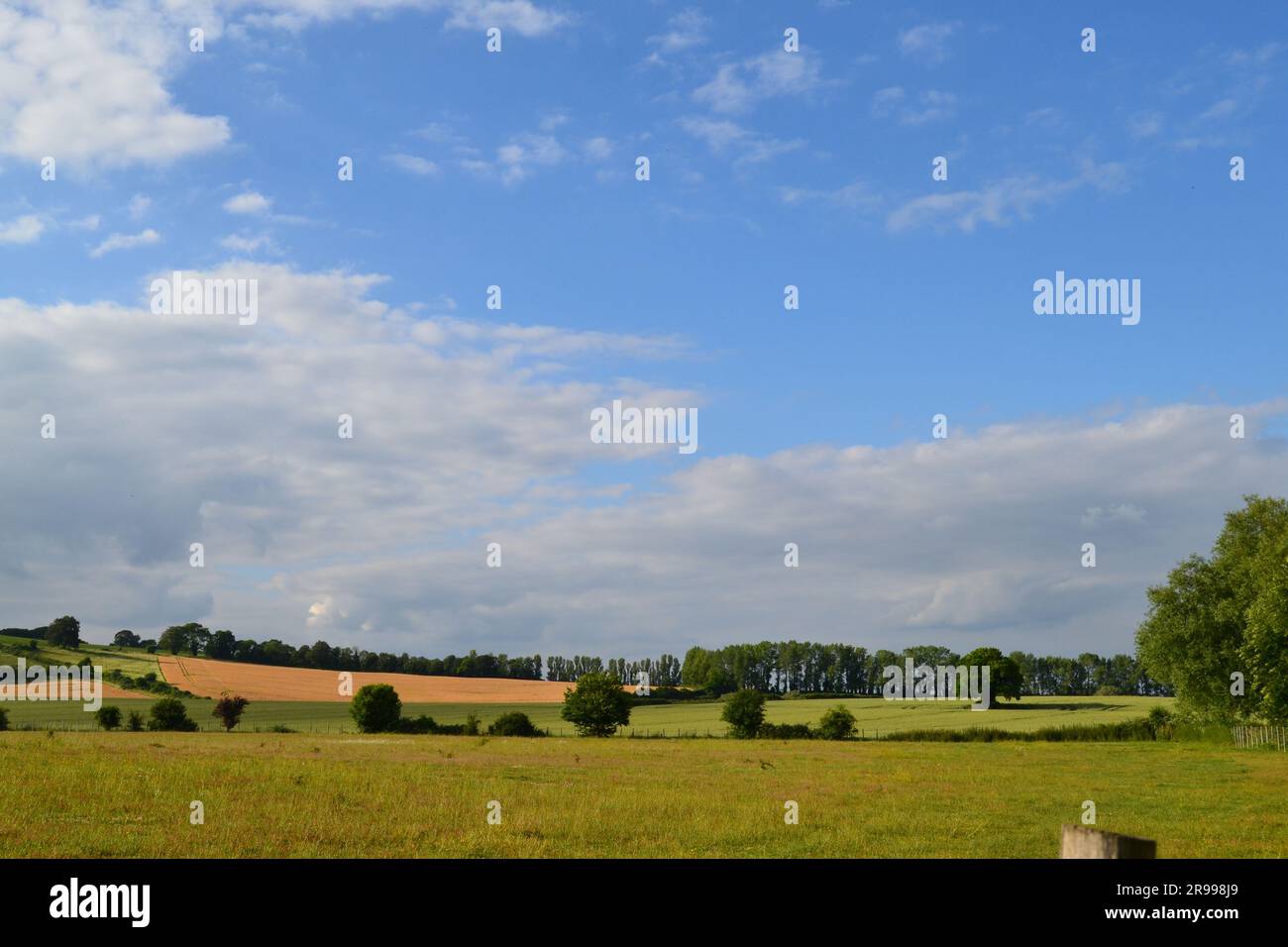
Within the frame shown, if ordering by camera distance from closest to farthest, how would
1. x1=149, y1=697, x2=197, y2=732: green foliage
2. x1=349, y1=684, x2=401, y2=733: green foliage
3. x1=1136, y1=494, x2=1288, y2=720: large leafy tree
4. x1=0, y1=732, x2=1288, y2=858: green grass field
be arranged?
x1=0, y1=732, x2=1288, y2=858: green grass field, x1=1136, y1=494, x2=1288, y2=720: large leafy tree, x1=149, y1=697, x2=197, y2=732: green foliage, x1=349, y1=684, x2=401, y2=733: green foliage

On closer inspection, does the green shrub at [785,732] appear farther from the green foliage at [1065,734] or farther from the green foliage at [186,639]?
the green foliage at [186,639]

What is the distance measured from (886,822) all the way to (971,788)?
12057 millimetres

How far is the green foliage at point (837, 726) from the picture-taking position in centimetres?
9312

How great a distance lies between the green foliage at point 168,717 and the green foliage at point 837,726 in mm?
62691

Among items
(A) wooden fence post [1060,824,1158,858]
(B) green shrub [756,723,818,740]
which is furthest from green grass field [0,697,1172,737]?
(A) wooden fence post [1060,824,1158,858]

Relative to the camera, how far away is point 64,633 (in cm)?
16675

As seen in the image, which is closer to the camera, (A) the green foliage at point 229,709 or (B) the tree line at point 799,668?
(A) the green foliage at point 229,709

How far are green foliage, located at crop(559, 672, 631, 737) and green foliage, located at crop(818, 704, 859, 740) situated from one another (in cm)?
1916

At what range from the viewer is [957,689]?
560 feet

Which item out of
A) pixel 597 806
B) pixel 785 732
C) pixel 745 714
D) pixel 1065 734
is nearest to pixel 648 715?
pixel 785 732

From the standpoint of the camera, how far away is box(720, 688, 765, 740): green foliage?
94750 mm

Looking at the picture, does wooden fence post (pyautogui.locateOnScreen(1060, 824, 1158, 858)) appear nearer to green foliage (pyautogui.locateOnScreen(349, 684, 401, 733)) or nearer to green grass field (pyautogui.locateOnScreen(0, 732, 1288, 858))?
green grass field (pyautogui.locateOnScreen(0, 732, 1288, 858))
